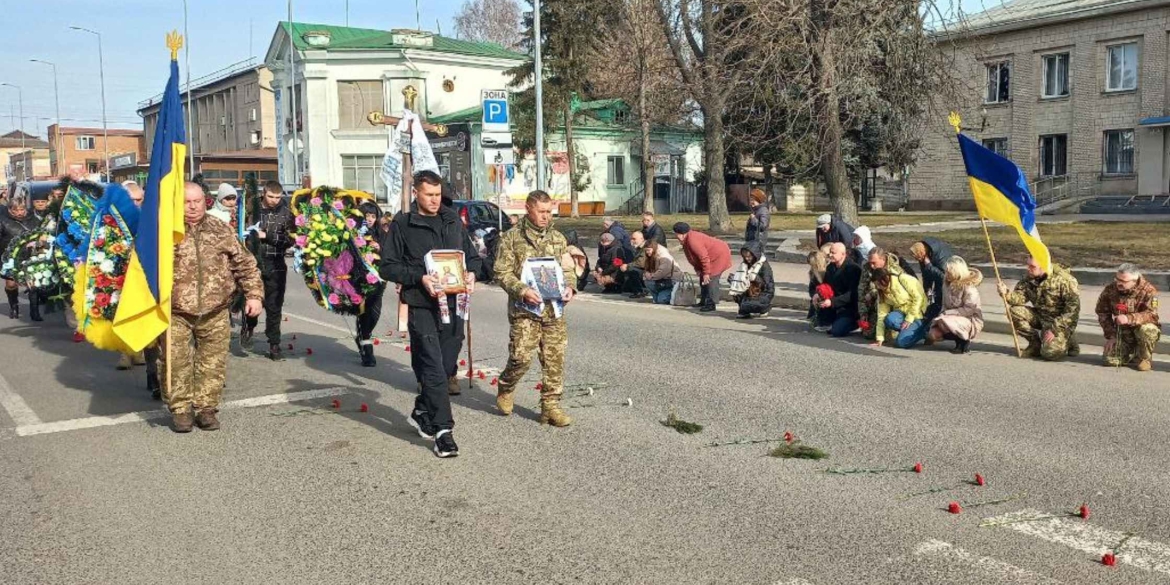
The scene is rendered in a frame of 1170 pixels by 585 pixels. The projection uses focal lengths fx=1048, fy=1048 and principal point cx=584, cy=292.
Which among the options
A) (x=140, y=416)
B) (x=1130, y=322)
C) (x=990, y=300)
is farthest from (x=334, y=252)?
(x=990, y=300)

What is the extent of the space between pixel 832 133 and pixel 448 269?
16.5m

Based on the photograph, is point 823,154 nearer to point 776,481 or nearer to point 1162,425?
point 1162,425

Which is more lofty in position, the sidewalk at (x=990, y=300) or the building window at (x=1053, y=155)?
the building window at (x=1053, y=155)

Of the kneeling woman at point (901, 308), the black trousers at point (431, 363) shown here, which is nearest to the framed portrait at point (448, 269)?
the black trousers at point (431, 363)

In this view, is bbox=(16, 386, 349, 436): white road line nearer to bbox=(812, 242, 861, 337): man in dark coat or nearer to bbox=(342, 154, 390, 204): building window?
bbox=(812, 242, 861, 337): man in dark coat

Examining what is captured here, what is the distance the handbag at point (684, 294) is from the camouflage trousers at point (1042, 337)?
19.4ft

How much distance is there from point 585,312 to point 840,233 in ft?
12.2

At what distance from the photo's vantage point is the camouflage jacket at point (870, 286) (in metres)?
11.6

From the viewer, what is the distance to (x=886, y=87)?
24.2m

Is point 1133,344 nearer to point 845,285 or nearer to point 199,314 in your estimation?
point 845,285

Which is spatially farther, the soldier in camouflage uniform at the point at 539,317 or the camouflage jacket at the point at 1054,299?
the camouflage jacket at the point at 1054,299

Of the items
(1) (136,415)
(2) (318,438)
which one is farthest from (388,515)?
(1) (136,415)

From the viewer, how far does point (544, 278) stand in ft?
24.4

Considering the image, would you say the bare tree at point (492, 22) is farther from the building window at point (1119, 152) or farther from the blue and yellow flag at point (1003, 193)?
the blue and yellow flag at point (1003, 193)
